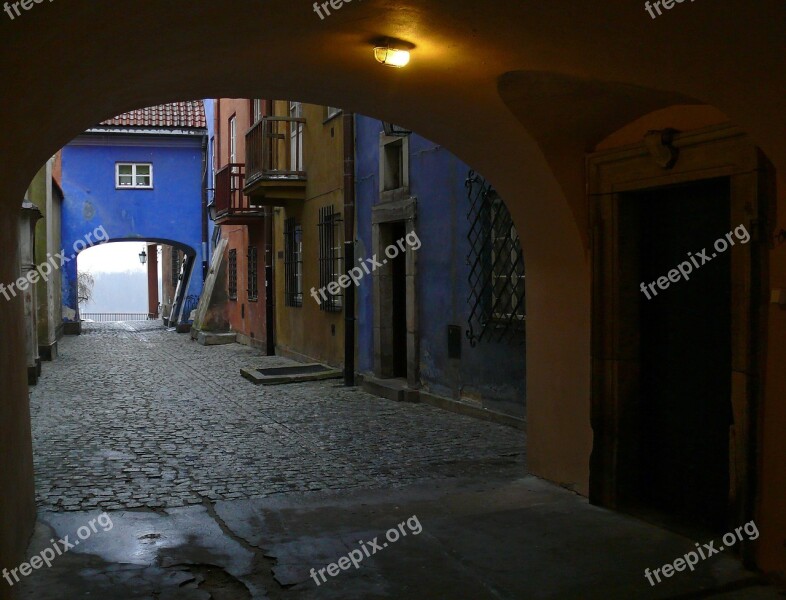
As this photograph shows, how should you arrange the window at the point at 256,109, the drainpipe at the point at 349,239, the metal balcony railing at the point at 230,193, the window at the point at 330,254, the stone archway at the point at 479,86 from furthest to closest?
the metal balcony railing at the point at 230,193 → the window at the point at 256,109 → the window at the point at 330,254 → the drainpipe at the point at 349,239 → the stone archway at the point at 479,86

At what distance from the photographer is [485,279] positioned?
34.0ft

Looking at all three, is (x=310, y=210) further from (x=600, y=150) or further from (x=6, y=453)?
(x=6, y=453)

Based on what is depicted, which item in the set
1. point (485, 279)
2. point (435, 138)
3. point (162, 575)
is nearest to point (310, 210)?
point (485, 279)

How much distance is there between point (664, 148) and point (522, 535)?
8.73ft

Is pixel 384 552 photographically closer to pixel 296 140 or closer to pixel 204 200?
pixel 296 140

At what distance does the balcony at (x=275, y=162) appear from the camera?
1706 centimetres

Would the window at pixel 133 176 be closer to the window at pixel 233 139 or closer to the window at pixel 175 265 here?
the window at pixel 233 139

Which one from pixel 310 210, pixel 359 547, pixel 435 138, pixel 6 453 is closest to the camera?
pixel 6 453

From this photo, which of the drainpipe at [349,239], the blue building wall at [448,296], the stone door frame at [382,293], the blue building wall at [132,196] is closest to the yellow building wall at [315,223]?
the drainpipe at [349,239]

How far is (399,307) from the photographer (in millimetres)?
13586

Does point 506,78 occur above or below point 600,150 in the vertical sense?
above

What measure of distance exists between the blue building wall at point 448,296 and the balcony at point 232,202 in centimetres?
952

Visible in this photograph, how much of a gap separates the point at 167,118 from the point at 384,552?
25141mm

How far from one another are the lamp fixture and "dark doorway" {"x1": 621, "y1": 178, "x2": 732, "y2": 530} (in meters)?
1.99
